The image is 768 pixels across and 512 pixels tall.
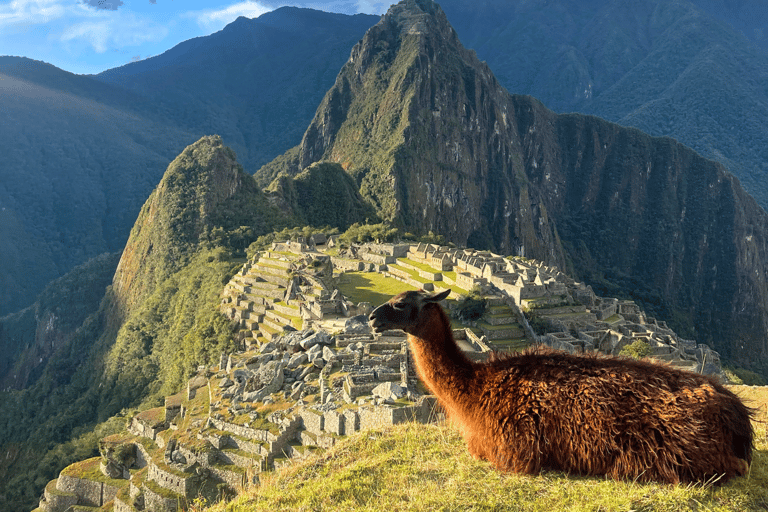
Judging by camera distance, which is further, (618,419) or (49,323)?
(49,323)

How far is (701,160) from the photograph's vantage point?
162250 mm

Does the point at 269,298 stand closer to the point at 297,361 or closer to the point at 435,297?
the point at 297,361

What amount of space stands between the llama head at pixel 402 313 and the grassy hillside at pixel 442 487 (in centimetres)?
154

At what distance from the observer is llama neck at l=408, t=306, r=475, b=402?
566 cm

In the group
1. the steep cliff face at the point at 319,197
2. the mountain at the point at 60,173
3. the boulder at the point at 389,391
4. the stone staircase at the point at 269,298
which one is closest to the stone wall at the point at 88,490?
the stone staircase at the point at 269,298

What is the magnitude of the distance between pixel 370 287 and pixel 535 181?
459 feet

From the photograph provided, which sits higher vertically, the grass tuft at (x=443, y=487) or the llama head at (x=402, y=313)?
the llama head at (x=402, y=313)

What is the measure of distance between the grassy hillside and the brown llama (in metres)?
0.17

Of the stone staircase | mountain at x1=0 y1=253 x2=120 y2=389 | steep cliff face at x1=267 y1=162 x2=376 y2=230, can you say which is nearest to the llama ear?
the stone staircase

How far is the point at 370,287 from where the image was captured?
121 ft

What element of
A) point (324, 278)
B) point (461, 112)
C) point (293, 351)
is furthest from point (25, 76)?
point (293, 351)

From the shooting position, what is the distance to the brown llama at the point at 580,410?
4688mm

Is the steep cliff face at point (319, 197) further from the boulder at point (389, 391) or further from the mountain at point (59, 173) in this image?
the boulder at point (389, 391)

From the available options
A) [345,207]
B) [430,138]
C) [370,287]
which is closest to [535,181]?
[430,138]
